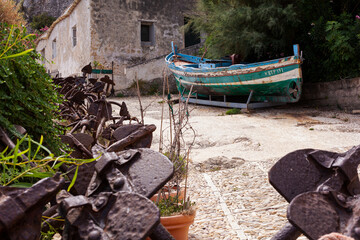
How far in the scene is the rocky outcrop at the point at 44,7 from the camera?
2773 centimetres

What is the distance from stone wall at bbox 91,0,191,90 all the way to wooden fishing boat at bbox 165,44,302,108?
476 centimetres

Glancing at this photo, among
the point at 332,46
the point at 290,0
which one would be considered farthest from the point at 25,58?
the point at 290,0

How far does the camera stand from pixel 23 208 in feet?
2.82

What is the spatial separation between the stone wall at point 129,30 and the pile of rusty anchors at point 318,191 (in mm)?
15167

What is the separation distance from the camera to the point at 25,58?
153 cm

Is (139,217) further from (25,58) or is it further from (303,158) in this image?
(25,58)

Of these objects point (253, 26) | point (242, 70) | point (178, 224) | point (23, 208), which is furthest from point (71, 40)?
point (23, 208)

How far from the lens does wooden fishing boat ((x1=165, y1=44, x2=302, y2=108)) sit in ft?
30.7

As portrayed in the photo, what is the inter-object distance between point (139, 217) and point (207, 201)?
2.43 metres

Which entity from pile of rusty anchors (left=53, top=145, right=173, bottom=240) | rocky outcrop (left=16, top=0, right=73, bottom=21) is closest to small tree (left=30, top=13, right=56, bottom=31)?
rocky outcrop (left=16, top=0, right=73, bottom=21)

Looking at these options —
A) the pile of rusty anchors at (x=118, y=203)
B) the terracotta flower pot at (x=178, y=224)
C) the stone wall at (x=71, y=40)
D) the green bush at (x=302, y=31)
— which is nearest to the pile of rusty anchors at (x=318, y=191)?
the pile of rusty anchors at (x=118, y=203)

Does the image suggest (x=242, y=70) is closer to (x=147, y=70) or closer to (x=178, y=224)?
(x=147, y=70)

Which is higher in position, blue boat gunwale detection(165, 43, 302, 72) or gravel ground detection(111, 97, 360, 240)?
blue boat gunwale detection(165, 43, 302, 72)

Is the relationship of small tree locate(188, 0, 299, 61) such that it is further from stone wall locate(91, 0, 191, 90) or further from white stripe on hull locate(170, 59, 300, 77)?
stone wall locate(91, 0, 191, 90)
